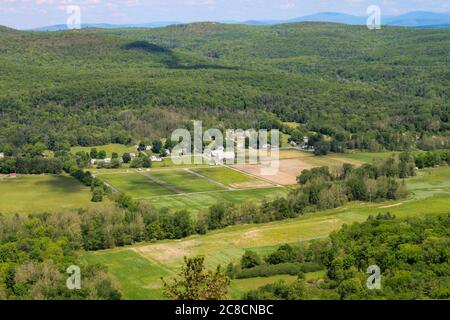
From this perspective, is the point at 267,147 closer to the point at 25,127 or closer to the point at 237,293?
the point at 25,127

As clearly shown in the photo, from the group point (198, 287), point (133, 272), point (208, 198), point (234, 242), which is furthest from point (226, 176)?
point (198, 287)

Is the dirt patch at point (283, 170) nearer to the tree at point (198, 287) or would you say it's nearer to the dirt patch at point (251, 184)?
the dirt patch at point (251, 184)

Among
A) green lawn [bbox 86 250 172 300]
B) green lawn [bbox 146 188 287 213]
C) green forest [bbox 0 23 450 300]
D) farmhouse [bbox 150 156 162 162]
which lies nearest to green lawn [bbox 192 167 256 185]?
green forest [bbox 0 23 450 300]

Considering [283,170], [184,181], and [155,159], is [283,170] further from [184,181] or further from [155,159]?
[155,159]

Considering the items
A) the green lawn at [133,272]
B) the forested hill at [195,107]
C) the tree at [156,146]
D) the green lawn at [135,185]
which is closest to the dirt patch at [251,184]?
the green lawn at [135,185]

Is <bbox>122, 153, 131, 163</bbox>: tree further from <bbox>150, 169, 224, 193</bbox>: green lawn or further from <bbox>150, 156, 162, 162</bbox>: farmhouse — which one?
<bbox>150, 169, 224, 193</bbox>: green lawn
